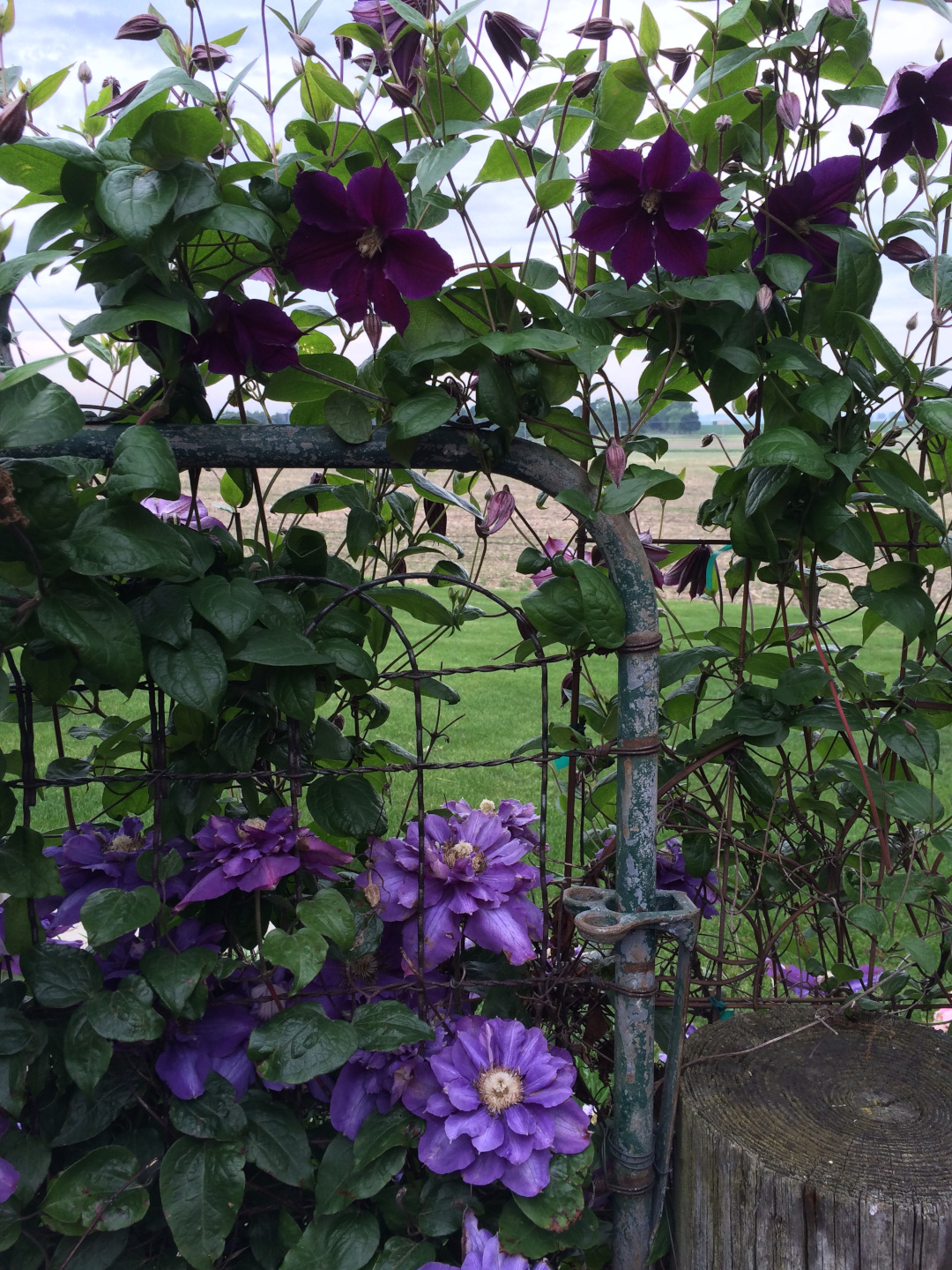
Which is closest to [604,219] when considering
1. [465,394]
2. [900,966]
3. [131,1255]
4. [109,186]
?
[465,394]

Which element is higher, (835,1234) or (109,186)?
(109,186)

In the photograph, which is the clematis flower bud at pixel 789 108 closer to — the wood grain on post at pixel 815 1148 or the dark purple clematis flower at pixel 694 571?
the dark purple clematis flower at pixel 694 571

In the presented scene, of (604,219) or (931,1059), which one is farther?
(931,1059)

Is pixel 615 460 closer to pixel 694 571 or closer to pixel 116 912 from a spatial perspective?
pixel 694 571

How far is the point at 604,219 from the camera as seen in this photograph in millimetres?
832

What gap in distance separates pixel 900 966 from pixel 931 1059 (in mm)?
128

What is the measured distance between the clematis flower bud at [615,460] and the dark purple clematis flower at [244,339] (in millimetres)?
298

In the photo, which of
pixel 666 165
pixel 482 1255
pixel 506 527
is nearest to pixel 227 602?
pixel 666 165

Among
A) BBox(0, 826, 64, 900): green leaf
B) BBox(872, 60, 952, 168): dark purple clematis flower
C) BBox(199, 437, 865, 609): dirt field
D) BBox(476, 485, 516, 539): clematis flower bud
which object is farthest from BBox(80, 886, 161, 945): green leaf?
BBox(199, 437, 865, 609): dirt field

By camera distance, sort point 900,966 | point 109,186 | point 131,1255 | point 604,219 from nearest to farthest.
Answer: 1. point 109,186
2. point 604,219
3. point 131,1255
4. point 900,966

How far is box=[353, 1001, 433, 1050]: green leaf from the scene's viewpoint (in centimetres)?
88

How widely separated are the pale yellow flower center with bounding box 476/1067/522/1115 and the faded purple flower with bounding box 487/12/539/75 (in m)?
0.94

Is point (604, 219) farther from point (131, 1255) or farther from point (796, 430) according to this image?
point (131, 1255)

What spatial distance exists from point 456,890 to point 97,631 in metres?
0.45
